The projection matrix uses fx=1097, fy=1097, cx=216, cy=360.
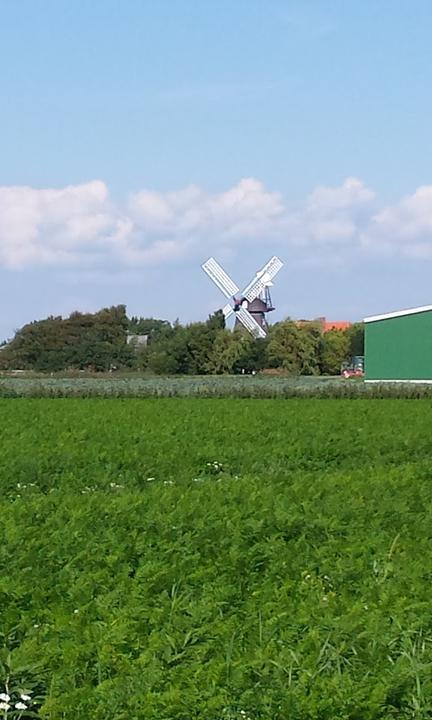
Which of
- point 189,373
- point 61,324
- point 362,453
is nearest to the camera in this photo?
point 362,453

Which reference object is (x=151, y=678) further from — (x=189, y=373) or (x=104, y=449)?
(x=189, y=373)

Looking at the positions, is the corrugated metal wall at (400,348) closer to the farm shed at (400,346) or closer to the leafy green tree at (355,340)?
the farm shed at (400,346)

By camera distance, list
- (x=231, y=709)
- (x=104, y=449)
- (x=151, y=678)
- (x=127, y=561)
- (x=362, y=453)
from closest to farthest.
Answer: (x=231, y=709)
(x=151, y=678)
(x=127, y=561)
(x=104, y=449)
(x=362, y=453)

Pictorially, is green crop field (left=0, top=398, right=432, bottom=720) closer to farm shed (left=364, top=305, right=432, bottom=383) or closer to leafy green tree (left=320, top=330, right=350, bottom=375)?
farm shed (left=364, top=305, right=432, bottom=383)

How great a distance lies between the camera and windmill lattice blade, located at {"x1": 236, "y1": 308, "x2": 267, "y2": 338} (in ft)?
262

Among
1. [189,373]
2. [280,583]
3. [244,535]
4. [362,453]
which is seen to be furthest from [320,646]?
[189,373]

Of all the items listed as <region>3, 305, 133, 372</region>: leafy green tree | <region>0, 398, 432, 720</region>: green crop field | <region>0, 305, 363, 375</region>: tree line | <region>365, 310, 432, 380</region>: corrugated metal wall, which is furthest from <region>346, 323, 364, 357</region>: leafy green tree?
<region>0, 398, 432, 720</region>: green crop field

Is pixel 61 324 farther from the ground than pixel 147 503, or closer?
farther from the ground

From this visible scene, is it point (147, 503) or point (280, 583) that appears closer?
point (280, 583)

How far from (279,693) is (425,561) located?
274 centimetres

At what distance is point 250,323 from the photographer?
80.8 metres

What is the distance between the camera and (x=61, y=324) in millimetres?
86875

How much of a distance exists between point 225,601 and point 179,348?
72.6 meters

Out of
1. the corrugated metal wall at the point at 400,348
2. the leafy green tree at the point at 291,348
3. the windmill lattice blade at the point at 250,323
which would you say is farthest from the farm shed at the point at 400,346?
the windmill lattice blade at the point at 250,323
